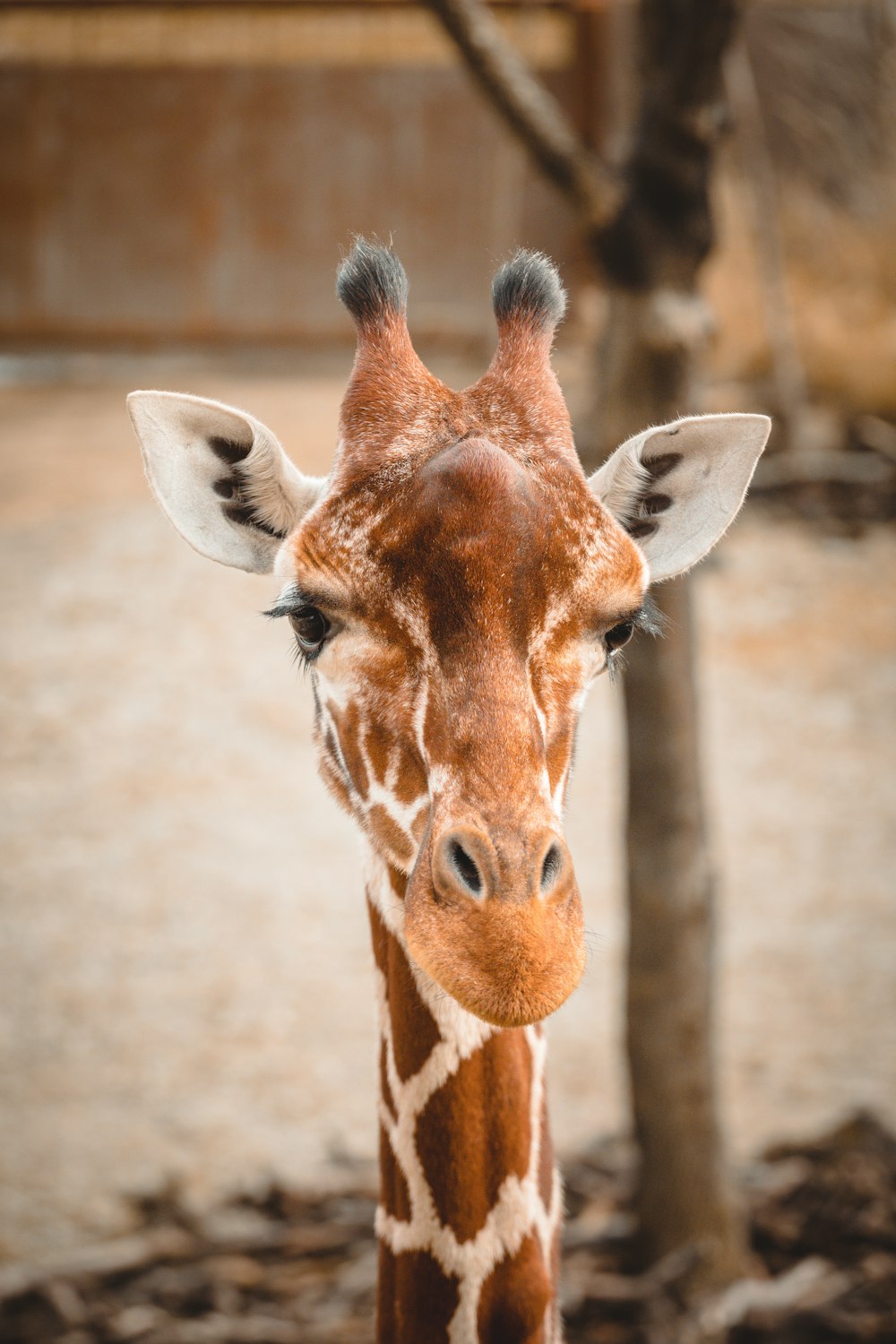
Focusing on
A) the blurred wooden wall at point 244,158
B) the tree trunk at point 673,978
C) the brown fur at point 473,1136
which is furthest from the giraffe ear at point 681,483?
the blurred wooden wall at point 244,158

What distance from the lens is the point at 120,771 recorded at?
761 cm

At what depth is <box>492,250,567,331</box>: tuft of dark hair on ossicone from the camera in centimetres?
240

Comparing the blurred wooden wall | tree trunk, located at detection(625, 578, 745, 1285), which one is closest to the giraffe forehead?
tree trunk, located at detection(625, 578, 745, 1285)

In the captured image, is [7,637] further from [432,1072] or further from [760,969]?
[432,1072]

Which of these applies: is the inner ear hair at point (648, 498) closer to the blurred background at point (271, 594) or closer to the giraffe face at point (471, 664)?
the giraffe face at point (471, 664)

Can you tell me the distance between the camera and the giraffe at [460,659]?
1.88 metres

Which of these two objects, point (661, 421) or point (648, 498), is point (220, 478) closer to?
point (648, 498)

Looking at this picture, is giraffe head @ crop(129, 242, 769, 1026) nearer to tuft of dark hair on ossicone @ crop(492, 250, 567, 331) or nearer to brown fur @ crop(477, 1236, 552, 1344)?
tuft of dark hair on ossicone @ crop(492, 250, 567, 331)

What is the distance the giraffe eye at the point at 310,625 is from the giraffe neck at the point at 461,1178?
0.45 meters

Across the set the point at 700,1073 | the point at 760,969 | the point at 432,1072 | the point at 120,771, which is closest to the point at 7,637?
the point at 120,771

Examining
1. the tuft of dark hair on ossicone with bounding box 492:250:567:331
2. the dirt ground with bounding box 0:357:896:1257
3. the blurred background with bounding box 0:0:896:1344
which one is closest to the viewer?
the tuft of dark hair on ossicone with bounding box 492:250:567:331

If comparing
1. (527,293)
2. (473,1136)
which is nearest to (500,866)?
(473,1136)

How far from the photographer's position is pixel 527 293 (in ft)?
7.91

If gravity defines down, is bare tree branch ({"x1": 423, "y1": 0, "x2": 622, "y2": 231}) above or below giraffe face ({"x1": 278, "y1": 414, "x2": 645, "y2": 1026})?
above
